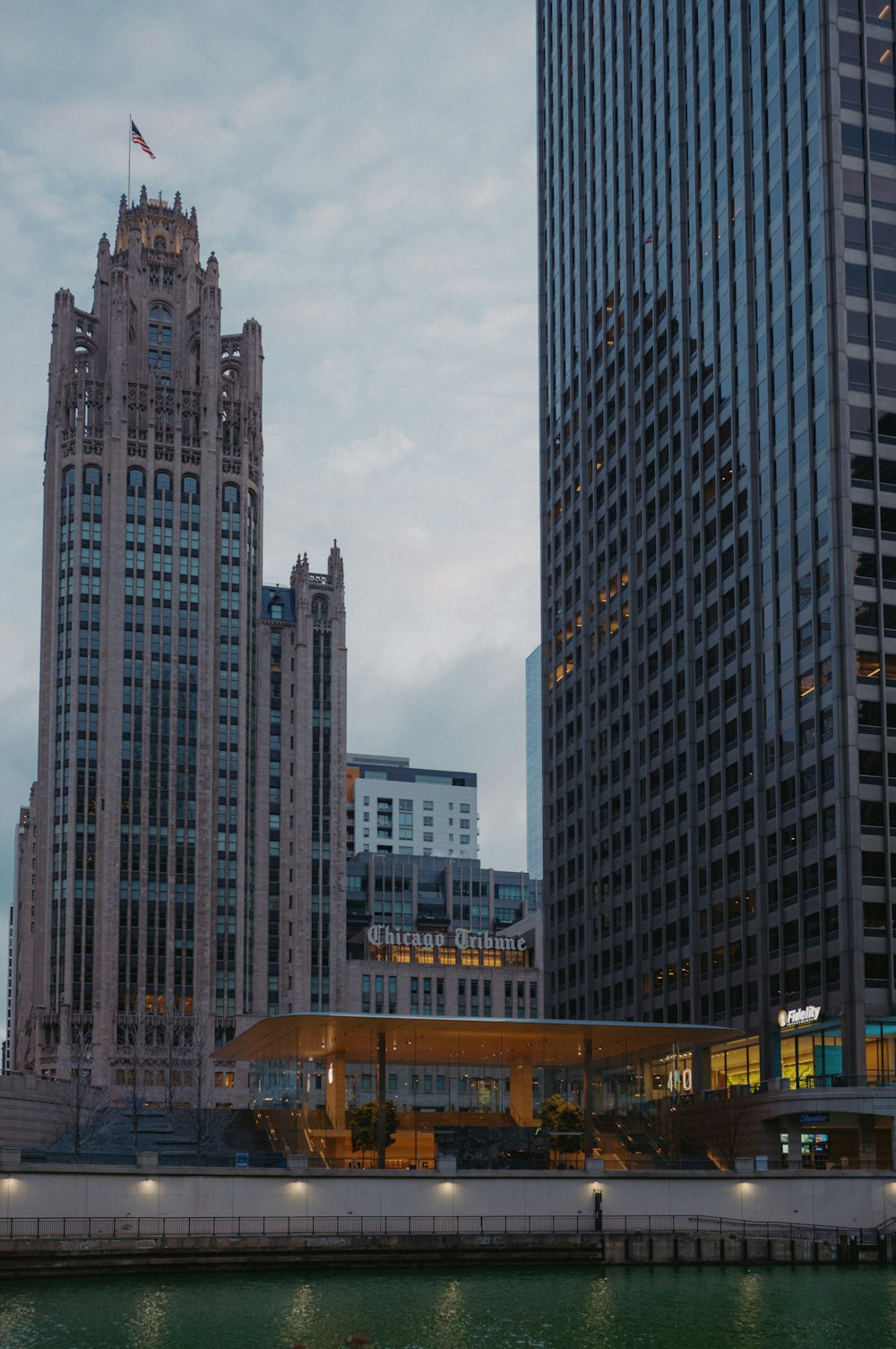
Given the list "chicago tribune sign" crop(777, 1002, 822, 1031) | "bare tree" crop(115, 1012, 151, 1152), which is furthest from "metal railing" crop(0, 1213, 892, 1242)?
"bare tree" crop(115, 1012, 151, 1152)

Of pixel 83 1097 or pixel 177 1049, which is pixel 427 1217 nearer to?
pixel 83 1097

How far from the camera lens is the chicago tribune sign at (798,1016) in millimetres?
103125

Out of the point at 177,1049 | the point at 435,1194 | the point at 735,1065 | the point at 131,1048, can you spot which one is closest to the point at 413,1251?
the point at 435,1194

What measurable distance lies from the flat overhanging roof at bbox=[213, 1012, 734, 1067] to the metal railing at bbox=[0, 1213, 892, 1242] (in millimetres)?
13409

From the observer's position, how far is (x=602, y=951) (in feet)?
499

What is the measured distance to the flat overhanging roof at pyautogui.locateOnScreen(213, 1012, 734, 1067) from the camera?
3499 inches

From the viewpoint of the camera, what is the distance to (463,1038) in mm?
91688

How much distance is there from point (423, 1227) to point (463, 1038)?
17.6 meters

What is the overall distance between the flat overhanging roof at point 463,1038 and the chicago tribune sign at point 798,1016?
30.0ft

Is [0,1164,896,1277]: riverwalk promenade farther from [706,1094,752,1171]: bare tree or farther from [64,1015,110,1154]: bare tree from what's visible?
[64,1015,110,1154]: bare tree

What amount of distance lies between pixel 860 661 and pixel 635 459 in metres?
50.7

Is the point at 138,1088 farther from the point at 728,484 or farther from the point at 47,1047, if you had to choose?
the point at 728,484

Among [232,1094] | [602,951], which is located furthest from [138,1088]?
[602,951]

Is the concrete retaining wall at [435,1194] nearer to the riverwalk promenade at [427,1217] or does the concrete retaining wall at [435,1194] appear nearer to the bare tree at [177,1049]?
the riverwalk promenade at [427,1217]
